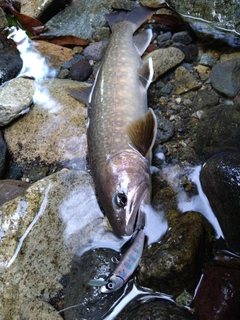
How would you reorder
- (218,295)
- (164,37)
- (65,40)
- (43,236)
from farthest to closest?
(65,40) → (164,37) → (43,236) → (218,295)

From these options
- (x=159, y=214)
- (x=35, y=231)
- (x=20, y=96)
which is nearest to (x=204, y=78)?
(x=159, y=214)

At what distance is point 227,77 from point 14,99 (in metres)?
2.79

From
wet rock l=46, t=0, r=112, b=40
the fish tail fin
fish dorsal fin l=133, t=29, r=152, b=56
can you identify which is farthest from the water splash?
fish dorsal fin l=133, t=29, r=152, b=56

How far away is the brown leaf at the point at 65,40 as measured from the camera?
599 cm

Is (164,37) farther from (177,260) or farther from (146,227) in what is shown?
(177,260)

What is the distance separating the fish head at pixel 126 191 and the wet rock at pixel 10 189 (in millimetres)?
1238

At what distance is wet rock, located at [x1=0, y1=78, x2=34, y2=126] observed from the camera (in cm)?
514

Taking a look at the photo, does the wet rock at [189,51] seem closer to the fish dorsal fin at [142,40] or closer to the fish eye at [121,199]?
the fish dorsal fin at [142,40]

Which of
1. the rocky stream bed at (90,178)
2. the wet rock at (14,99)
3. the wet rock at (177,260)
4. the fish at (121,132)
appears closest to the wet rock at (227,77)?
the rocky stream bed at (90,178)

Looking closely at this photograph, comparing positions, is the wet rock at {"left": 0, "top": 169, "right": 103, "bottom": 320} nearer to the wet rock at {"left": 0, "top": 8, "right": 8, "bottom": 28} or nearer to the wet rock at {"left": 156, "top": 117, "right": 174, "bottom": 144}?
the wet rock at {"left": 156, "top": 117, "right": 174, "bottom": 144}

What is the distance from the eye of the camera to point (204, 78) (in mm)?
4988

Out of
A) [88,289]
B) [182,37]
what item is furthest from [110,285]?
[182,37]

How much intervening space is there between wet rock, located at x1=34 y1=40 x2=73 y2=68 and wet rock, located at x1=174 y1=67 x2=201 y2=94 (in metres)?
1.80

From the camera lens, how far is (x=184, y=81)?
500 cm
